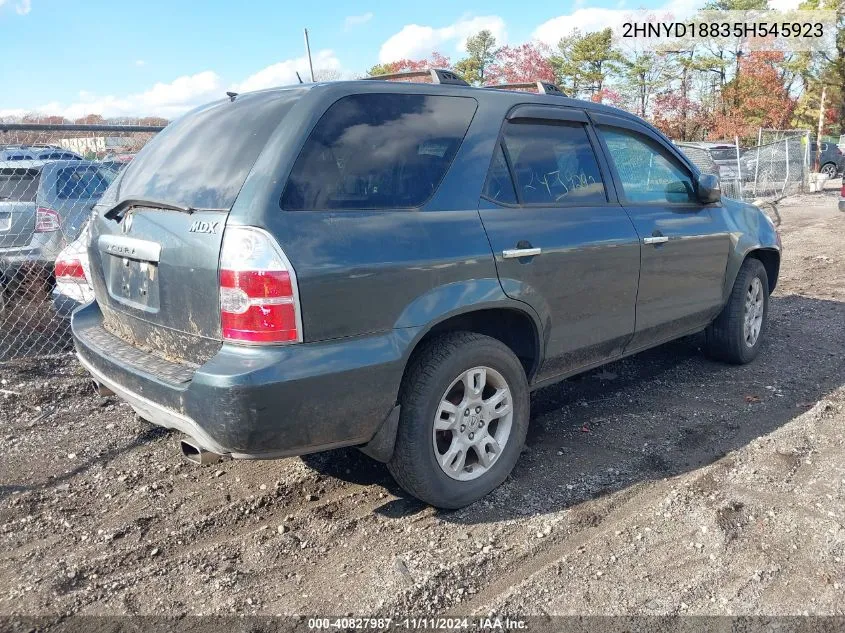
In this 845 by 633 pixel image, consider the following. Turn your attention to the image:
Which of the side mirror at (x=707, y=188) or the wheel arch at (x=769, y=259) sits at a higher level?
the side mirror at (x=707, y=188)

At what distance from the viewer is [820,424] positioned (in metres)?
4.10

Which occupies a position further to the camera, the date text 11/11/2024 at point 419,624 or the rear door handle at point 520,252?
the rear door handle at point 520,252

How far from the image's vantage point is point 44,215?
7.17 metres

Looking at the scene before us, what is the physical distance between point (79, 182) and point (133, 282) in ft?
17.9

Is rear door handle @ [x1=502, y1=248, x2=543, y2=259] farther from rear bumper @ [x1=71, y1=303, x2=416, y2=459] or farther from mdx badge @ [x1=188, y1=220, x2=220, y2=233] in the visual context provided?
mdx badge @ [x1=188, y1=220, x2=220, y2=233]

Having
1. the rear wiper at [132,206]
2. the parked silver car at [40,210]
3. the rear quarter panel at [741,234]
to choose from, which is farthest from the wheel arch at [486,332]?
the parked silver car at [40,210]

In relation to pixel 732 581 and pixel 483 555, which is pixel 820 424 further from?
pixel 483 555

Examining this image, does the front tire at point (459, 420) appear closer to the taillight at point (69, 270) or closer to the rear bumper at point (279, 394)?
the rear bumper at point (279, 394)

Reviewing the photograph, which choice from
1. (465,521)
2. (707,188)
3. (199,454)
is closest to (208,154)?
(199,454)

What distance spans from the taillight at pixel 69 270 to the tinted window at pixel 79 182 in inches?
125

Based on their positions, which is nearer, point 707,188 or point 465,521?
point 465,521

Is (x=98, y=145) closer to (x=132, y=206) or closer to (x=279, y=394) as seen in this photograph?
(x=132, y=206)

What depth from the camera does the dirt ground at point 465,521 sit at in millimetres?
2650

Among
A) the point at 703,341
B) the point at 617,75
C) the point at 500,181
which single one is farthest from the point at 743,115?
the point at 500,181
